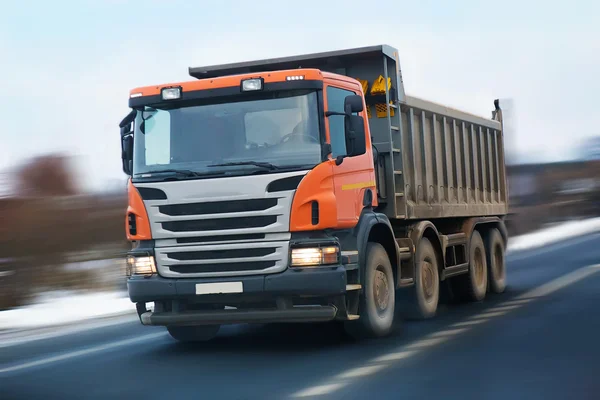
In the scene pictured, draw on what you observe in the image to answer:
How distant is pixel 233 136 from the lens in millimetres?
9859

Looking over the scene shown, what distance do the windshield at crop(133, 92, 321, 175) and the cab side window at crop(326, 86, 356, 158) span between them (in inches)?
7.0

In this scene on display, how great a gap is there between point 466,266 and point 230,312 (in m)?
6.08

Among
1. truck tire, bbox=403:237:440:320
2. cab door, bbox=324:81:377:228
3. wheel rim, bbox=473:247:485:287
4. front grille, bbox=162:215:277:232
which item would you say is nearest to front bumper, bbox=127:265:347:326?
front grille, bbox=162:215:277:232

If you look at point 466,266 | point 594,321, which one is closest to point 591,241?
point 466,266

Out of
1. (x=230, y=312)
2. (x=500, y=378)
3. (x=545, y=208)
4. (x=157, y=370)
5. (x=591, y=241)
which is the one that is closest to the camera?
(x=500, y=378)

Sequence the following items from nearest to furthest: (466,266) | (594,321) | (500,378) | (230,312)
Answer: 1. (500,378)
2. (230,312)
3. (594,321)
4. (466,266)

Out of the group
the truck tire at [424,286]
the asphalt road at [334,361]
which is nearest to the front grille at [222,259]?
the asphalt road at [334,361]

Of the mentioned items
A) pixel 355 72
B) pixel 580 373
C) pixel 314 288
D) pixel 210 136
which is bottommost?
pixel 580 373

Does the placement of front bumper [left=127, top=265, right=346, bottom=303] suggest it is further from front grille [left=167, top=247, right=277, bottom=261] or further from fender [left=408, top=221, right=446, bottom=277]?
fender [left=408, top=221, right=446, bottom=277]

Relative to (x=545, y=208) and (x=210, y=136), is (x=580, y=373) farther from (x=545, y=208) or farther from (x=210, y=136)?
(x=545, y=208)

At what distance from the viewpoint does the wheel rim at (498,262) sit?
54.8ft

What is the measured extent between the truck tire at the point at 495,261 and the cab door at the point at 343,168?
6472 mm

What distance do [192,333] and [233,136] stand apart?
8.63ft

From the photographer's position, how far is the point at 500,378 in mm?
7805
